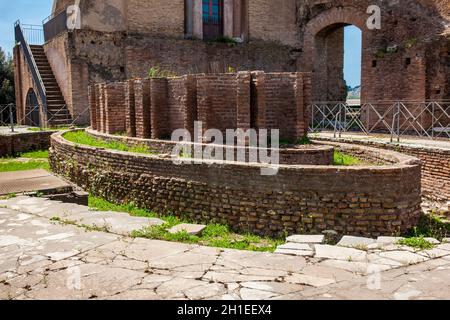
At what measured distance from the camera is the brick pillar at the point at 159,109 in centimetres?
1004

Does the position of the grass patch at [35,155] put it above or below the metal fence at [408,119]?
below

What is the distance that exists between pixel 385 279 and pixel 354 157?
595 centimetres

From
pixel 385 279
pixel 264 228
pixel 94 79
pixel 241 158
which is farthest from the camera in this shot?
pixel 94 79

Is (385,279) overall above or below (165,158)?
below

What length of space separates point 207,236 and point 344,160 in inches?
Result: 151

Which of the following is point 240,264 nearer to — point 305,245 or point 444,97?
point 305,245

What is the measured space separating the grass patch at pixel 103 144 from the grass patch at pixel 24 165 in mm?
1019

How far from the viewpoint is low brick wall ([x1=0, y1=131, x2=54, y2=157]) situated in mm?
14891

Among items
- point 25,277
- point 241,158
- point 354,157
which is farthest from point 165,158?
point 25,277

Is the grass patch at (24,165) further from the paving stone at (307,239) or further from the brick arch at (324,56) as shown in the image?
the brick arch at (324,56)

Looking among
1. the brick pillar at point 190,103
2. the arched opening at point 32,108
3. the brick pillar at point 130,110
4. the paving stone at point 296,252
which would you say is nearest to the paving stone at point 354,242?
the paving stone at point 296,252

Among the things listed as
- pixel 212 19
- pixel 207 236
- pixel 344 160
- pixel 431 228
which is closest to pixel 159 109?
pixel 344 160

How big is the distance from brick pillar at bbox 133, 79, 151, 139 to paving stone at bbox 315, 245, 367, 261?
265 inches

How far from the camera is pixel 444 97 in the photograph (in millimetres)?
15297
